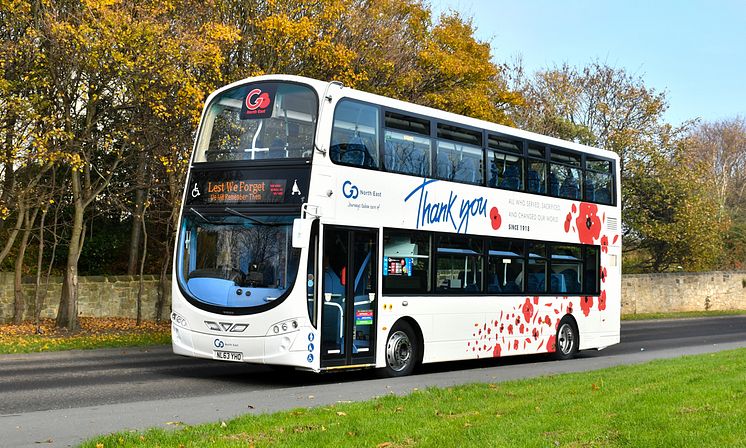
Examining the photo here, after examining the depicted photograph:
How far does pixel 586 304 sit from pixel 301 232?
9627mm

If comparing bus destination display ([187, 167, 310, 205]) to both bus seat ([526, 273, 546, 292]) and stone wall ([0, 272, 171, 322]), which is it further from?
stone wall ([0, 272, 171, 322])

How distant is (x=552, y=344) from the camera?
1986 centimetres

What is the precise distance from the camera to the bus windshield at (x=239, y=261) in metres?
13.9

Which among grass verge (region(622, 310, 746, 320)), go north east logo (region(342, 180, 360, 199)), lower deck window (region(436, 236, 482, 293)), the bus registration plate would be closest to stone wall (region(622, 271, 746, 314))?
grass verge (region(622, 310, 746, 320))

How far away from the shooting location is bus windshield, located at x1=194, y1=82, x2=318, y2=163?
46.4 ft

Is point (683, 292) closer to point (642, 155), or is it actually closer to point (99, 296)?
point (642, 155)

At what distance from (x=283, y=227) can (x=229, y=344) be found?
1902 millimetres

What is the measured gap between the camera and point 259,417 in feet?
31.8

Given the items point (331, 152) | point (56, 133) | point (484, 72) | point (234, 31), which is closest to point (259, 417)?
point (331, 152)

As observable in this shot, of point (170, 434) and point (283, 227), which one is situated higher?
point (283, 227)

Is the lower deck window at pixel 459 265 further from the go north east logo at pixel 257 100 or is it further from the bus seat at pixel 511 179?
the go north east logo at pixel 257 100

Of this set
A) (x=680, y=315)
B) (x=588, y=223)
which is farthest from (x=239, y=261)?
(x=680, y=315)

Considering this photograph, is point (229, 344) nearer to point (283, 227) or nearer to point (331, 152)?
point (283, 227)

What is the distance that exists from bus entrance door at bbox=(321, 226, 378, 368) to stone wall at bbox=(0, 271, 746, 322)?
16.5 meters
